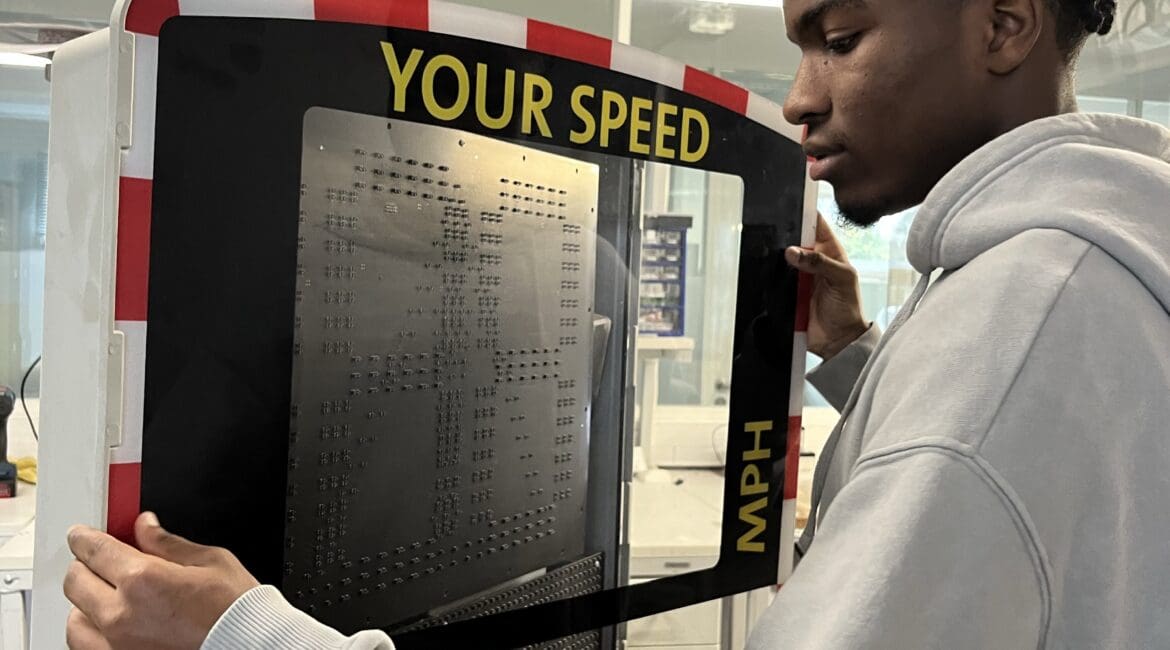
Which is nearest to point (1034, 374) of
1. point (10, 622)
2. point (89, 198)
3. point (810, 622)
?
point (810, 622)

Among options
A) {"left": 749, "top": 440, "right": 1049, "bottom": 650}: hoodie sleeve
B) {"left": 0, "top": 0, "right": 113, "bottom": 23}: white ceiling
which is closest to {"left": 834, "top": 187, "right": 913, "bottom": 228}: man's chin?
{"left": 749, "top": 440, "right": 1049, "bottom": 650}: hoodie sleeve

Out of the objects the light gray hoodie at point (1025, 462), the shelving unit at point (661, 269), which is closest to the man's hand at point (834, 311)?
the shelving unit at point (661, 269)

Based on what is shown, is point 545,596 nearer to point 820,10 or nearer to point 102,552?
point 102,552

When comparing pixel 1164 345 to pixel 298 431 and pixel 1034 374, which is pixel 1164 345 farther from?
pixel 298 431

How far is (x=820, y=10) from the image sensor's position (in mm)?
833

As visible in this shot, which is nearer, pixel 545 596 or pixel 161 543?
pixel 161 543

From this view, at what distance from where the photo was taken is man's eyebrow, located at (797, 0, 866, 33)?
31.8 inches

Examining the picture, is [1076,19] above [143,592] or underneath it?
A: above

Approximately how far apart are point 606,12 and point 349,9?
2104mm

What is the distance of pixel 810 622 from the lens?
64 cm

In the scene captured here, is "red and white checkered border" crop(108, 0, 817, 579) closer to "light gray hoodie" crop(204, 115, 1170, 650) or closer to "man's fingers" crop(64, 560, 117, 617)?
"man's fingers" crop(64, 560, 117, 617)

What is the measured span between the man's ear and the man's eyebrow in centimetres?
11

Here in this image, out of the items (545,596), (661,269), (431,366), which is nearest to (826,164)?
(661,269)

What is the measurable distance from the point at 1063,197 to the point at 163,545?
0.71 meters
